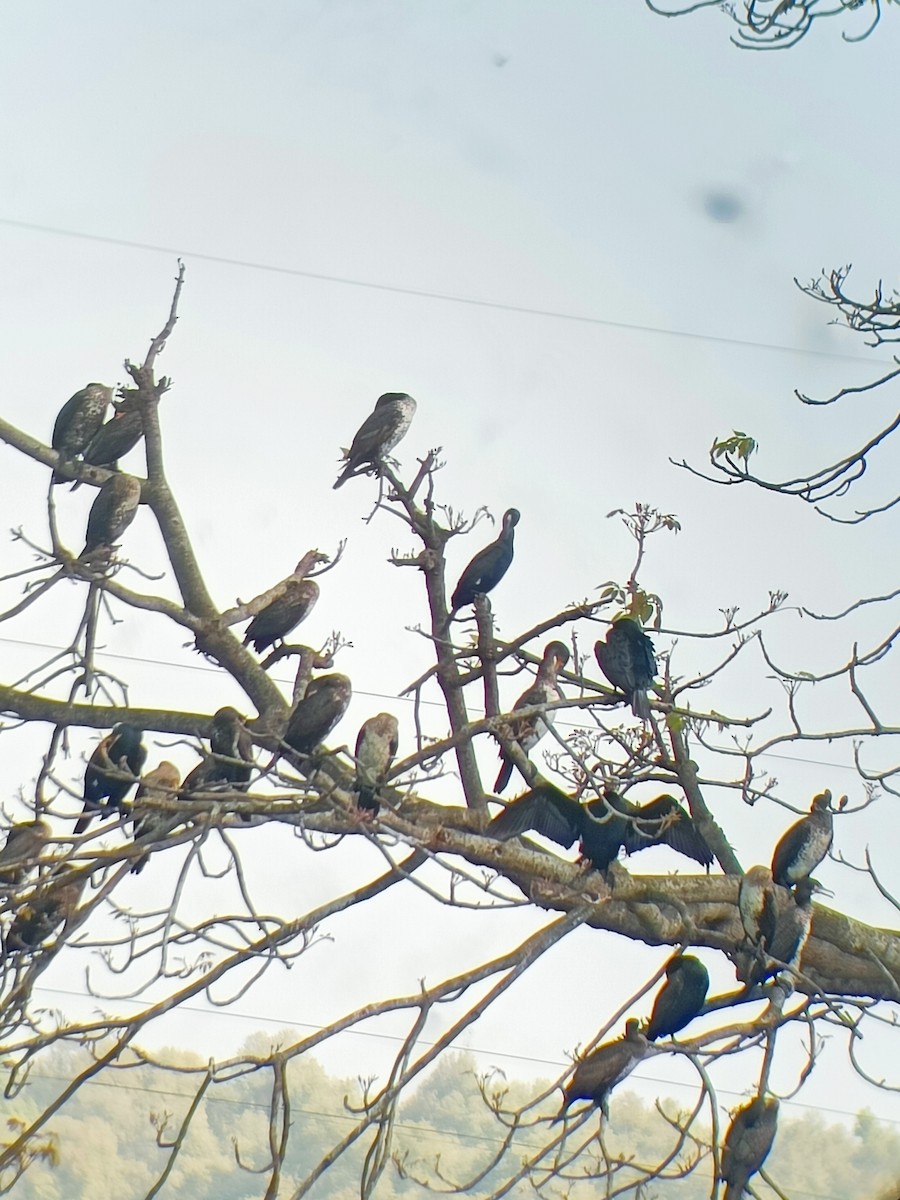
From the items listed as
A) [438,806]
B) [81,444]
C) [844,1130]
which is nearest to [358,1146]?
[844,1130]

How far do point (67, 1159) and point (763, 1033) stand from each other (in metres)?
2.83

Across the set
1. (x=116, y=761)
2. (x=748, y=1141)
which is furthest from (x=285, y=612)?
(x=748, y=1141)

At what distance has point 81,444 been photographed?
4238mm

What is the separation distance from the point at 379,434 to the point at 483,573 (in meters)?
0.59

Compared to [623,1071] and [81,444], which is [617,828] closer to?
[623,1071]

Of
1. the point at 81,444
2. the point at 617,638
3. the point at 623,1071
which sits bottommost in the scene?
the point at 623,1071

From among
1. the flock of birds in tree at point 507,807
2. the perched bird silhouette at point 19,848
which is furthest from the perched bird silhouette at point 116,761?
the perched bird silhouette at point 19,848

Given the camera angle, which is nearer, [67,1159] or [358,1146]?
[67,1159]

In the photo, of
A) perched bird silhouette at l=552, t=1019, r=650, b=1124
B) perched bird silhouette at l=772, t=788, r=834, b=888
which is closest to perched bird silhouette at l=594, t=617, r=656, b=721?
perched bird silhouette at l=772, t=788, r=834, b=888

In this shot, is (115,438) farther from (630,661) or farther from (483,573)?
(630,661)

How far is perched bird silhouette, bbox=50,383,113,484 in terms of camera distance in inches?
166

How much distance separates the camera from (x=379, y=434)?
4.18m

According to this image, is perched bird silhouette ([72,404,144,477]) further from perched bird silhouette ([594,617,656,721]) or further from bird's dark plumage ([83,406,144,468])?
perched bird silhouette ([594,617,656,721])

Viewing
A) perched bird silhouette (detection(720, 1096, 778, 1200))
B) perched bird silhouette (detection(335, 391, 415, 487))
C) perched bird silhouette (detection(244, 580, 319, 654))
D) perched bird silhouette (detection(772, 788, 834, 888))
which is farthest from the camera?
perched bird silhouette (detection(335, 391, 415, 487))
